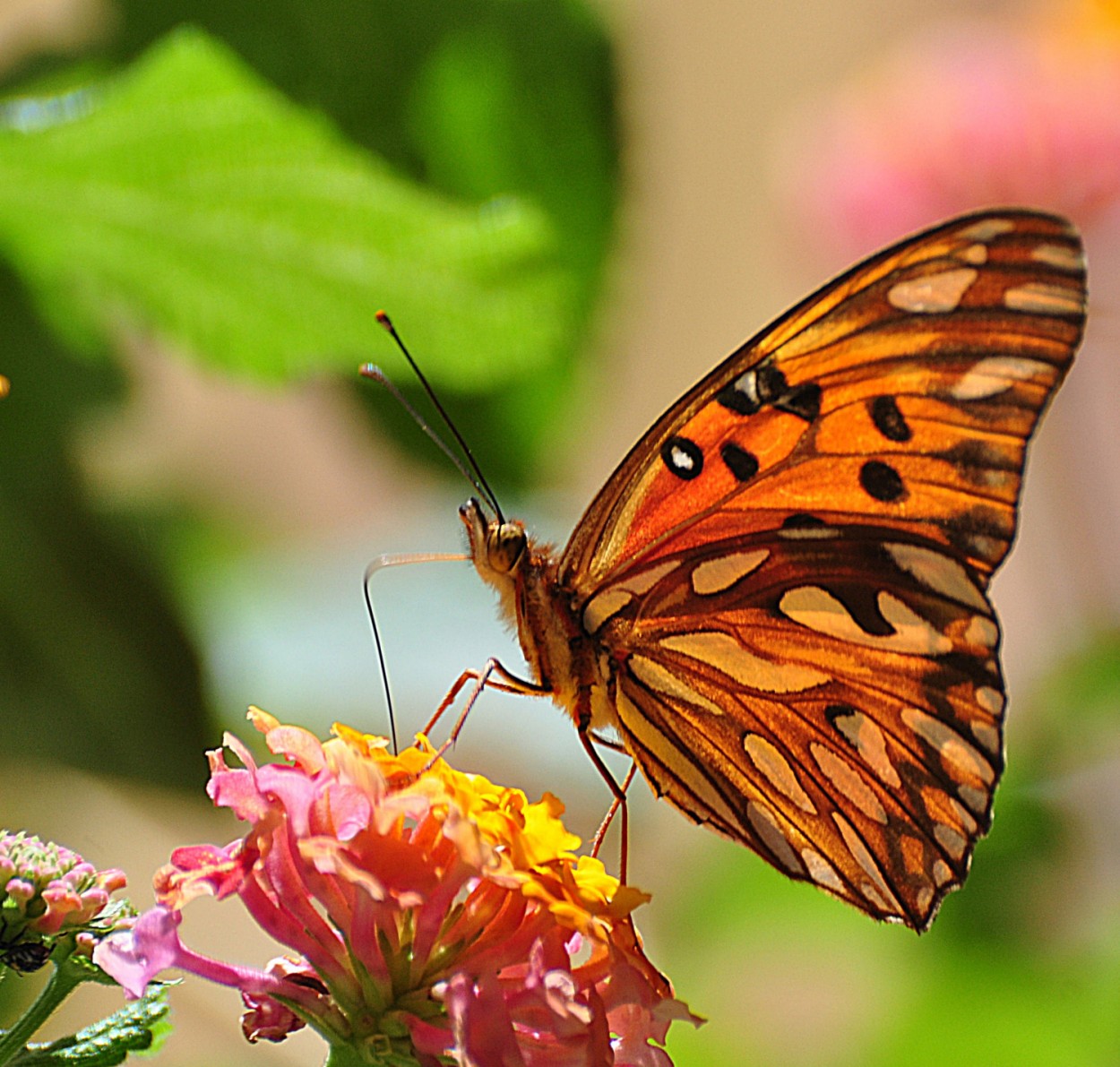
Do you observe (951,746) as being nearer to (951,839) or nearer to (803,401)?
(951,839)

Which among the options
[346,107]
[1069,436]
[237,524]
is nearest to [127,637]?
[237,524]

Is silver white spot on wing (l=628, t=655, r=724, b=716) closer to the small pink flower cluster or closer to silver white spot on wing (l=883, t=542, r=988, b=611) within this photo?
silver white spot on wing (l=883, t=542, r=988, b=611)

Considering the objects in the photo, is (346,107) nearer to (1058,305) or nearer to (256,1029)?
(1058,305)

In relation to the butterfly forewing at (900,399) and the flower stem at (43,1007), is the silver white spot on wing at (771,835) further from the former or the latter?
the flower stem at (43,1007)

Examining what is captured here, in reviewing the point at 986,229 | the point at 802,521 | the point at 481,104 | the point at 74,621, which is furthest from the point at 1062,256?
the point at 74,621

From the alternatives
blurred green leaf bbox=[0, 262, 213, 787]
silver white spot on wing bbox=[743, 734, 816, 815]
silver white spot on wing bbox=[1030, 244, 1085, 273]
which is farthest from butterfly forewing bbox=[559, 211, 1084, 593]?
blurred green leaf bbox=[0, 262, 213, 787]
